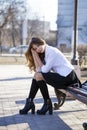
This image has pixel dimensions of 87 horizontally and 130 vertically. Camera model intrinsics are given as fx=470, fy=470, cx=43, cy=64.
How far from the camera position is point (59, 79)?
25.2 feet

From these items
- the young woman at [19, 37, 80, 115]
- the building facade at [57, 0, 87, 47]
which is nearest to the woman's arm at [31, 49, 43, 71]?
the young woman at [19, 37, 80, 115]

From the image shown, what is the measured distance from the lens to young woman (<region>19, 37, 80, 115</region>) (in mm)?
7746

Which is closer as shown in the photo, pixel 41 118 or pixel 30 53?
pixel 41 118

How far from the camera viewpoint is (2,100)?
10.4 meters

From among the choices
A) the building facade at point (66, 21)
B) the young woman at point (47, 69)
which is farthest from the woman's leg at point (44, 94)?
the building facade at point (66, 21)

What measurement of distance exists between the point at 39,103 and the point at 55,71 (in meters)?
2.00

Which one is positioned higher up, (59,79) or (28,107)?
(59,79)

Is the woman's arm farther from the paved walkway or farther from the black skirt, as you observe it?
the paved walkway

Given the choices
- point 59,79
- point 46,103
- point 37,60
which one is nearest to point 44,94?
point 46,103

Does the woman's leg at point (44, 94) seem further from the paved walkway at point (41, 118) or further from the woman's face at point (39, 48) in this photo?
the woman's face at point (39, 48)

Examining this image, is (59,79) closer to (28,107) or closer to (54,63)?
(54,63)

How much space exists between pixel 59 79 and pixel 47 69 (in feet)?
0.99

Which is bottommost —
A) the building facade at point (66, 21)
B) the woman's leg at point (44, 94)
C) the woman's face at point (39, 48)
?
the building facade at point (66, 21)

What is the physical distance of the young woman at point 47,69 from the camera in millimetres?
7746
